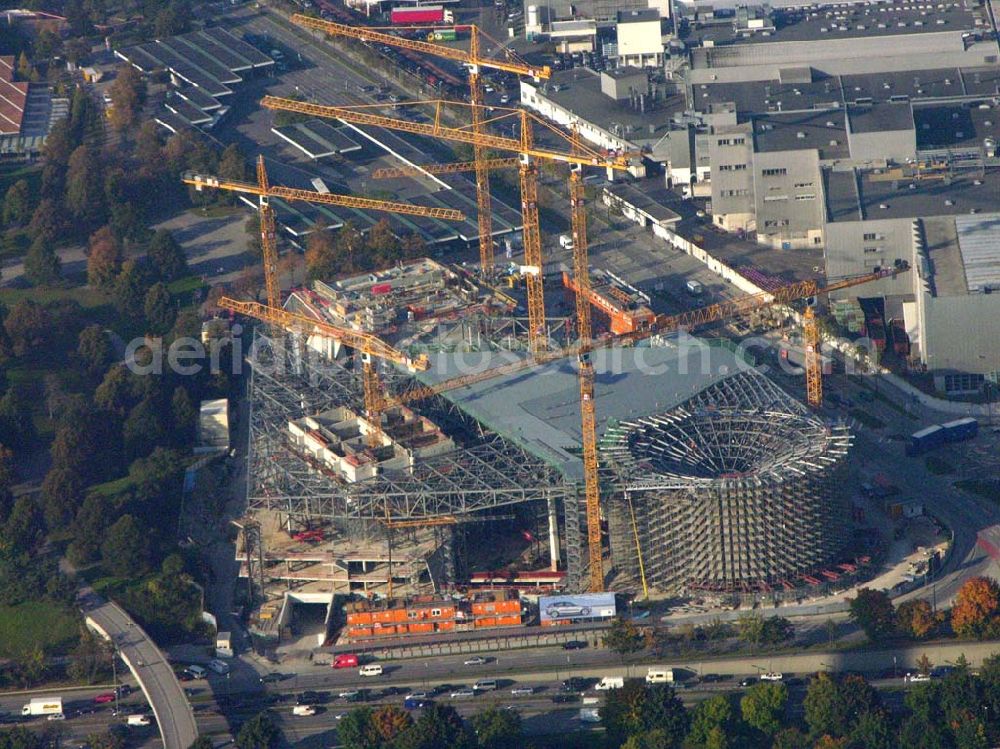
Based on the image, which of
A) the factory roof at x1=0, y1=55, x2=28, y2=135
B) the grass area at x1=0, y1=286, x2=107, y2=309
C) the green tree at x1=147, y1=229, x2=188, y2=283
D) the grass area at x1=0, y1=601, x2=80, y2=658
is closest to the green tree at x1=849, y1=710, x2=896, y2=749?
the grass area at x1=0, y1=601, x2=80, y2=658

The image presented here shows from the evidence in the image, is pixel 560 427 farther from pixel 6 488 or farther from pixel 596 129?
pixel 596 129

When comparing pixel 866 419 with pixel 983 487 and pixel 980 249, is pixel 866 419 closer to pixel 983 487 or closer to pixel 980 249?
pixel 983 487

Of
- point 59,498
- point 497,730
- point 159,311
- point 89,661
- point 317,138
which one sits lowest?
point 497,730

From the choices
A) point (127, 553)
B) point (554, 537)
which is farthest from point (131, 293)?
point (554, 537)

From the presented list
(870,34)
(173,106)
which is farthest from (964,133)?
(173,106)

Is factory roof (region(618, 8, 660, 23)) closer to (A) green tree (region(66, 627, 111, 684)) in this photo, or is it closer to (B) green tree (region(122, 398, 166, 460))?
(B) green tree (region(122, 398, 166, 460))

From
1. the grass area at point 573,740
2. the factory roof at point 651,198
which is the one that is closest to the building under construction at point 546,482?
the grass area at point 573,740
